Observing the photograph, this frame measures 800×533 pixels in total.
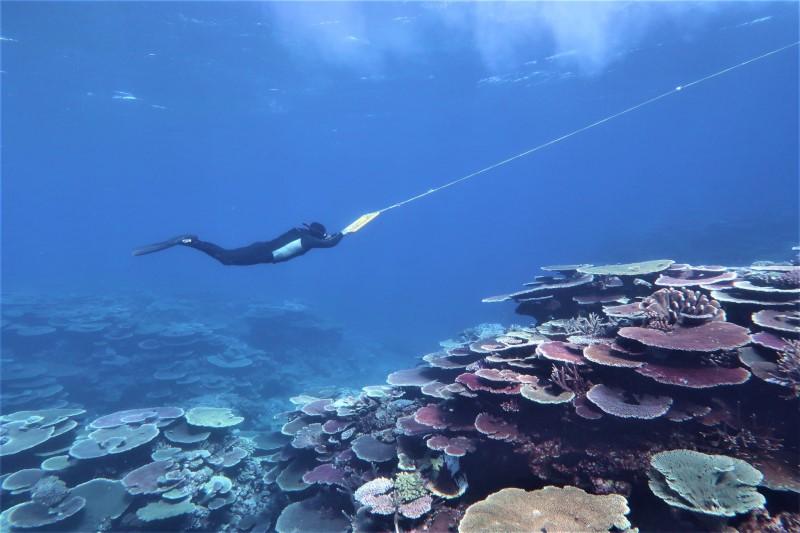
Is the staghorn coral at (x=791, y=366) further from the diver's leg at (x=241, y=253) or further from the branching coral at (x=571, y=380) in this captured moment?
the diver's leg at (x=241, y=253)

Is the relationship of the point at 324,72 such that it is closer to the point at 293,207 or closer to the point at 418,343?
the point at 418,343

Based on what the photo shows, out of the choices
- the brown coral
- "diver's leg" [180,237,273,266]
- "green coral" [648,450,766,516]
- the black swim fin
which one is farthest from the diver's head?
"green coral" [648,450,766,516]

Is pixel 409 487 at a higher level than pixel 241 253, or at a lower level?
lower

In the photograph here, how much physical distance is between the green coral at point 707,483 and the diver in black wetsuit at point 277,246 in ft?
23.4

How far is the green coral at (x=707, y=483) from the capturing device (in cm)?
298

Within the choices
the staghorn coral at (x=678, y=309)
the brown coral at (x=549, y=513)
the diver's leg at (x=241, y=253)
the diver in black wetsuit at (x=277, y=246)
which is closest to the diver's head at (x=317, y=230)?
the diver in black wetsuit at (x=277, y=246)

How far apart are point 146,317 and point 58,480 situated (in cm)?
1921

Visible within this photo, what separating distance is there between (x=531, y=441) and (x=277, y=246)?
7319 mm

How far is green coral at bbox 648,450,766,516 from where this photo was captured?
9.77 ft

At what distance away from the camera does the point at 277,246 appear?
9656mm

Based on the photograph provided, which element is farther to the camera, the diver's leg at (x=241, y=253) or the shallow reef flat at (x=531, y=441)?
the diver's leg at (x=241, y=253)

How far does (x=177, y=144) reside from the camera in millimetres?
48781

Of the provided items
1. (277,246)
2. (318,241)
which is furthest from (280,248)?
(318,241)

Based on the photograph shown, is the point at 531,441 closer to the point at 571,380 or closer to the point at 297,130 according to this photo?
the point at 571,380
